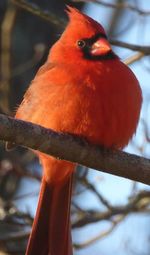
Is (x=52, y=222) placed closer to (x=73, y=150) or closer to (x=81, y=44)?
(x=73, y=150)

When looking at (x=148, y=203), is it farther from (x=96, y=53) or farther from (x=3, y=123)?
(x=3, y=123)

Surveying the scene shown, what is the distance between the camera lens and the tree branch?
315 cm

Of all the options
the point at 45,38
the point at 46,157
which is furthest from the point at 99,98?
the point at 45,38

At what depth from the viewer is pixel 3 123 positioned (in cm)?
311

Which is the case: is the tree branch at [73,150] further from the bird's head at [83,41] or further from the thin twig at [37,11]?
the thin twig at [37,11]

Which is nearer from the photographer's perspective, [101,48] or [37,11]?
[101,48]

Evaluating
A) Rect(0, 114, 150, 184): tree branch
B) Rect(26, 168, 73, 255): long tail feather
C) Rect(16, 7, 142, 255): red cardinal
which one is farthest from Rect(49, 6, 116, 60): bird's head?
Rect(26, 168, 73, 255): long tail feather

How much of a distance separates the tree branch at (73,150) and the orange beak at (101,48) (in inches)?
19.1

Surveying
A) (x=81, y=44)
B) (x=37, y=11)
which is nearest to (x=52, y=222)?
(x=81, y=44)

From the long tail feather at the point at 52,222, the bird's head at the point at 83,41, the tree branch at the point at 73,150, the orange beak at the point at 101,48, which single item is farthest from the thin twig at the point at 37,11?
the tree branch at the point at 73,150

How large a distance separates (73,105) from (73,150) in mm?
225

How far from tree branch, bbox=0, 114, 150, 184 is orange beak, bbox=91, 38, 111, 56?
0.49 meters

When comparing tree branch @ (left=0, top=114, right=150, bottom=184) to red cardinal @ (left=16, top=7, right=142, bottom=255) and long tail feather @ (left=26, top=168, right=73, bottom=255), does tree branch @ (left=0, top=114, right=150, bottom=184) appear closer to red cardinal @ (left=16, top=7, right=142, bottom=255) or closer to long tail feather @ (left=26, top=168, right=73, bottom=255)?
red cardinal @ (left=16, top=7, right=142, bottom=255)

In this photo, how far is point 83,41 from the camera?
3795mm
